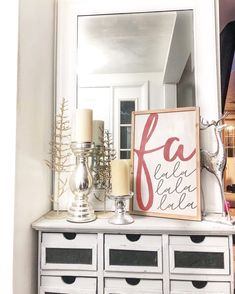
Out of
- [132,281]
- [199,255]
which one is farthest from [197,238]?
[132,281]

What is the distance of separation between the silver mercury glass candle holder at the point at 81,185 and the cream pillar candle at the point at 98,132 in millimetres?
146

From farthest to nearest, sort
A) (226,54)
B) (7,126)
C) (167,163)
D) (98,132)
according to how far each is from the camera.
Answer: (226,54) < (98,132) < (167,163) < (7,126)

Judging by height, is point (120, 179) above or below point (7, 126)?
below

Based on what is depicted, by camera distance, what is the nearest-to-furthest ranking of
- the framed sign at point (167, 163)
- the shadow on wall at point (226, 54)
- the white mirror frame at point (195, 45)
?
the framed sign at point (167, 163) < the white mirror frame at point (195, 45) < the shadow on wall at point (226, 54)

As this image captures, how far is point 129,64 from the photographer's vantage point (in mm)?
1236

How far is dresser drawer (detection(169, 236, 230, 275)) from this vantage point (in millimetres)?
942

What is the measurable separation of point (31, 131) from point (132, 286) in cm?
71

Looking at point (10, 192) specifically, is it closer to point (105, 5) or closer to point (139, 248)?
point (139, 248)

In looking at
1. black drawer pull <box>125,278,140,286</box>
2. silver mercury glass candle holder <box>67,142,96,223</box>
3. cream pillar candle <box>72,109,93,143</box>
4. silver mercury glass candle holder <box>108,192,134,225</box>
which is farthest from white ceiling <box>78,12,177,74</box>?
black drawer pull <box>125,278,140,286</box>

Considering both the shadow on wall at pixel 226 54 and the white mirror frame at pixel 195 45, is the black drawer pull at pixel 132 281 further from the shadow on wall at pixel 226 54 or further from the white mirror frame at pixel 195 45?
the shadow on wall at pixel 226 54

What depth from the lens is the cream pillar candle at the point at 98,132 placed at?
4.00 feet

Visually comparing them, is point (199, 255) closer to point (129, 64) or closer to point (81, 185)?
point (81, 185)

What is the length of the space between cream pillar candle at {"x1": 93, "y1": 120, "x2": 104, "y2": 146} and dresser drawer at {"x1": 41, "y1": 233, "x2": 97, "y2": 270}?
43cm

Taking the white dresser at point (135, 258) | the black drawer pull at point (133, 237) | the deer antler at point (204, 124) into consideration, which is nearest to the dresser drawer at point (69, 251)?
the white dresser at point (135, 258)
